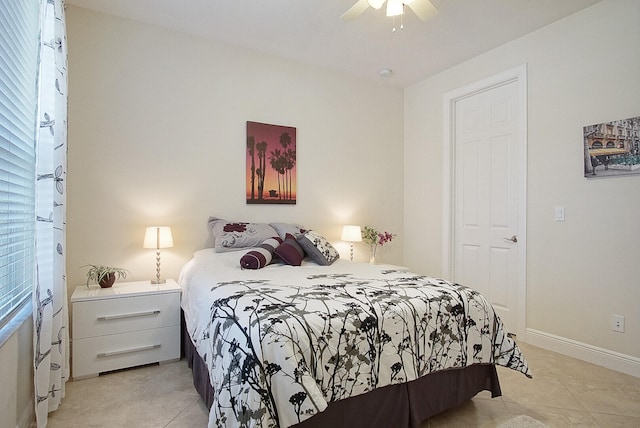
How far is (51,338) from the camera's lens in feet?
6.23

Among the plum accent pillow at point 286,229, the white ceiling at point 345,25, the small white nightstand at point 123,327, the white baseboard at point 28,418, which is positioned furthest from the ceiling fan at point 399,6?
the white baseboard at point 28,418

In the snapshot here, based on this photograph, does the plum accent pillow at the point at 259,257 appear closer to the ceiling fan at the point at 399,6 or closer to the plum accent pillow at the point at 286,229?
the plum accent pillow at the point at 286,229

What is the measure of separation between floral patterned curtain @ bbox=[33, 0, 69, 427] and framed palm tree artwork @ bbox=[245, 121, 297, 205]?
1637mm

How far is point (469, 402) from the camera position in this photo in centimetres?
211

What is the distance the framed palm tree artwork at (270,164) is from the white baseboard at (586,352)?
256cm

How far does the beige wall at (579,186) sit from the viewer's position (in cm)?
258

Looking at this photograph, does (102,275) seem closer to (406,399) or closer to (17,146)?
(17,146)

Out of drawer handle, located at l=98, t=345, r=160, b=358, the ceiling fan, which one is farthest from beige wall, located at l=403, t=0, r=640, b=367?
drawer handle, located at l=98, t=345, r=160, b=358

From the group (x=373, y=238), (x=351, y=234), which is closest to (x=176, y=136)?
(x=351, y=234)

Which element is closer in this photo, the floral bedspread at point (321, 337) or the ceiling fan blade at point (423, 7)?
the floral bedspread at point (321, 337)

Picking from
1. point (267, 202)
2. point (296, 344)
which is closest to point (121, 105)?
point (267, 202)

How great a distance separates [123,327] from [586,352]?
345 centimetres

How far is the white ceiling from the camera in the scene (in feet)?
9.00

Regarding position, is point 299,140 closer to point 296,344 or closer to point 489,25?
point 489,25
